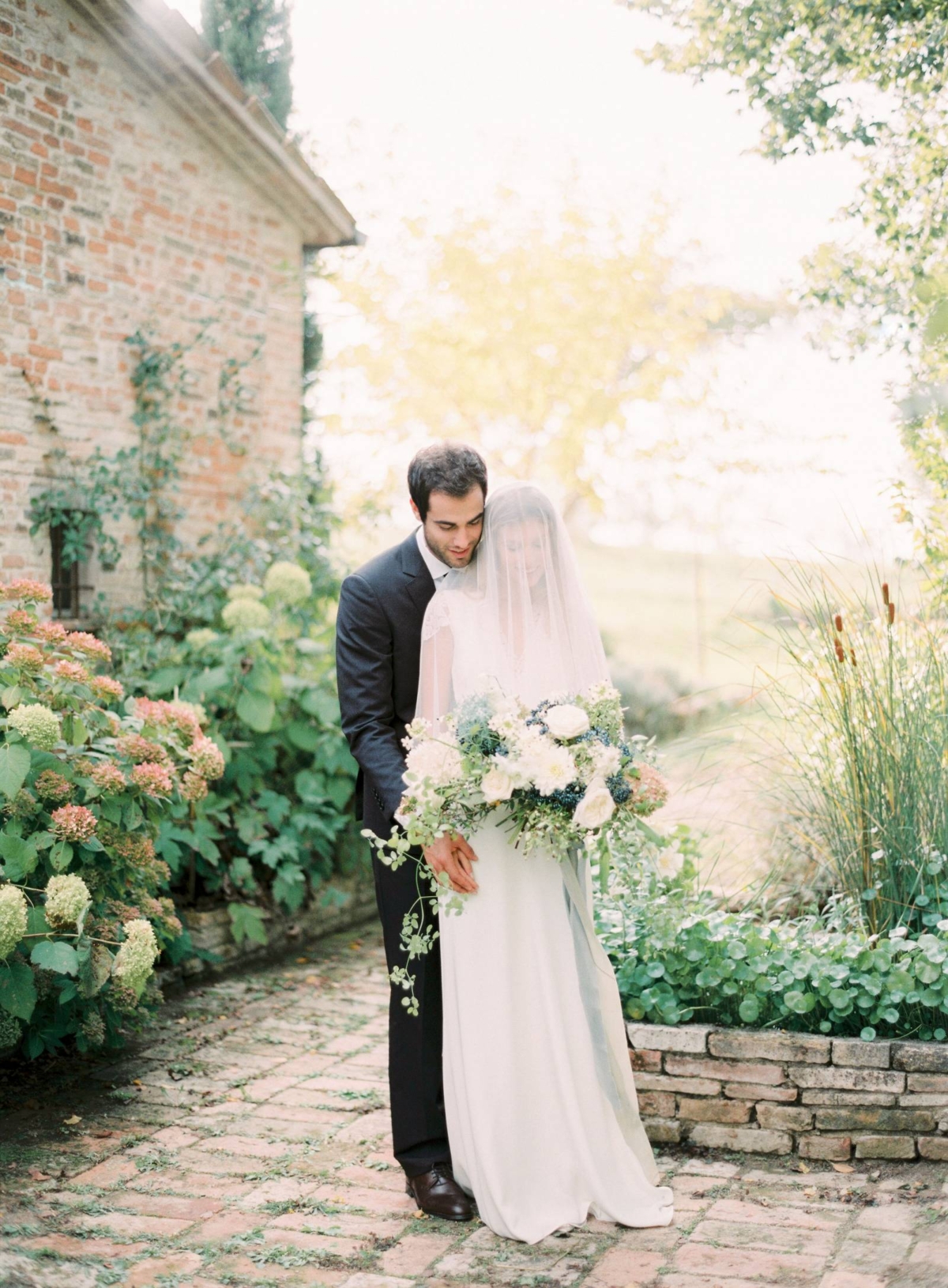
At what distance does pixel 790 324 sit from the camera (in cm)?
1556

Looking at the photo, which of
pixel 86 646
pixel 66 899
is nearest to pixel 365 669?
pixel 66 899

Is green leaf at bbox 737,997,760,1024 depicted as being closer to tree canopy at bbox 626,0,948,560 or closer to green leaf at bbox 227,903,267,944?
tree canopy at bbox 626,0,948,560

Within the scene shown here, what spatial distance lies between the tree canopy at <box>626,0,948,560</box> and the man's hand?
2.87m

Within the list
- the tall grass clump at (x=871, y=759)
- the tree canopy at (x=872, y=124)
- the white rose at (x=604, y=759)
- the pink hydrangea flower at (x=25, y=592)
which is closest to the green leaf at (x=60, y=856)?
the pink hydrangea flower at (x=25, y=592)

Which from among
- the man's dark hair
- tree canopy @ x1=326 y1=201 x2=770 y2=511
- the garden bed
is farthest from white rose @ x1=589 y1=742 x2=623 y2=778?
tree canopy @ x1=326 y1=201 x2=770 y2=511

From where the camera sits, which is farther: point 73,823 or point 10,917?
point 73,823

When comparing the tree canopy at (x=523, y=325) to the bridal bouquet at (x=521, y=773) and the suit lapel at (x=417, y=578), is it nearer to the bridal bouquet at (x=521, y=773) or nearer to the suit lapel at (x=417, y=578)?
the suit lapel at (x=417, y=578)

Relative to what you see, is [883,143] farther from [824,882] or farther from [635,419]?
[635,419]

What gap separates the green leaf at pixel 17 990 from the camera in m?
3.91

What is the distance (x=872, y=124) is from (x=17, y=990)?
16.3 ft

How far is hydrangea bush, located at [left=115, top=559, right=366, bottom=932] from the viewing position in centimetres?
594

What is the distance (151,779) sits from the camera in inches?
166

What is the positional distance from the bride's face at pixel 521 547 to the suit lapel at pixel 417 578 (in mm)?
310

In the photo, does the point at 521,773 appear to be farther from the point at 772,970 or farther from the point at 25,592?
the point at 25,592
